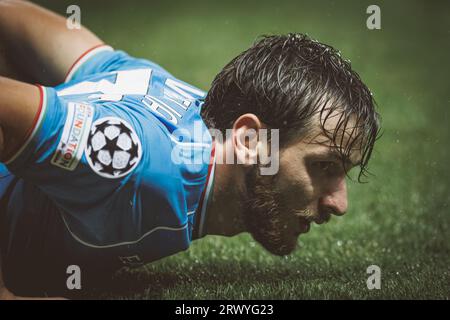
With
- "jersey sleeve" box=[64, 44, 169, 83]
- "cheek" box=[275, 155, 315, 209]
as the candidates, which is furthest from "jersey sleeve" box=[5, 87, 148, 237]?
"jersey sleeve" box=[64, 44, 169, 83]

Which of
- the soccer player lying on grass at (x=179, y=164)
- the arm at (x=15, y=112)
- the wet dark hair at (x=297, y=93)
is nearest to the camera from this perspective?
the arm at (x=15, y=112)

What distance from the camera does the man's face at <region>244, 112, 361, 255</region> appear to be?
1.64m

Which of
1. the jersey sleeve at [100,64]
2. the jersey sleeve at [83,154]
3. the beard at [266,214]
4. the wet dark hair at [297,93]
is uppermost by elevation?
the jersey sleeve at [100,64]

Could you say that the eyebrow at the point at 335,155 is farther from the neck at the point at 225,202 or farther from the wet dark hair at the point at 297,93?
the neck at the point at 225,202

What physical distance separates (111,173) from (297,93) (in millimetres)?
491

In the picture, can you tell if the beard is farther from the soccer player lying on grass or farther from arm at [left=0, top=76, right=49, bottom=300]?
arm at [left=0, top=76, right=49, bottom=300]

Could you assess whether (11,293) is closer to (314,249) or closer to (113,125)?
(113,125)

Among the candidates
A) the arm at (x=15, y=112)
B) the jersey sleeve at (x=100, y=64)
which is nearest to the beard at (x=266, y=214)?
the jersey sleeve at (x=100, y=64)

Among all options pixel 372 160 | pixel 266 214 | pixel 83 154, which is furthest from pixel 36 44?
pixel 372 160

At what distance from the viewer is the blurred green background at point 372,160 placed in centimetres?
186

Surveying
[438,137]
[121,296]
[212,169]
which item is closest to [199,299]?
[121,296]

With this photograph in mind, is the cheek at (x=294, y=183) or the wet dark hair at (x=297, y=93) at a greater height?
the wet dark hair at (x=297, y=93)

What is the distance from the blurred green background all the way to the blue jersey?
221 millimetres

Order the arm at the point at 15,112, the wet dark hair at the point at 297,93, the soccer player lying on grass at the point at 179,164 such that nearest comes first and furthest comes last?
1. the arm at the point at 15,112
2. the soccer player lying on grass at the point at 179,164
3. the wet dark hair at the point at 297,93
